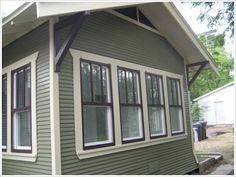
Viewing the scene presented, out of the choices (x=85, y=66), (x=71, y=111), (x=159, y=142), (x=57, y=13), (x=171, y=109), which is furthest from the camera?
(x=171, y=109)

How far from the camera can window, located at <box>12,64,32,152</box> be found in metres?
5.36

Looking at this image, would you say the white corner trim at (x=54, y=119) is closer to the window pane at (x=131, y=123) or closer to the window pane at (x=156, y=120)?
the window pane at (x=131, y=123)

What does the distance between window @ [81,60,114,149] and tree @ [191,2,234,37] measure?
3.70 meters

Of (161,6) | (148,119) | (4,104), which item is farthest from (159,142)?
(4,104)

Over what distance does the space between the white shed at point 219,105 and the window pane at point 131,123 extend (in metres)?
19.9

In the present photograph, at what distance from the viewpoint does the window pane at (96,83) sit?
216 inches

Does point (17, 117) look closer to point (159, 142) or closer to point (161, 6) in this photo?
point (159, 142)

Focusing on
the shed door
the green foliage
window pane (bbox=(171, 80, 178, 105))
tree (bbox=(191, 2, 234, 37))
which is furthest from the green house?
the shed door

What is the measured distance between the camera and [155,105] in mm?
7277

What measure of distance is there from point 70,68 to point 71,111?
74 centimetres

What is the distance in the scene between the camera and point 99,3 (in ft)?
14.4

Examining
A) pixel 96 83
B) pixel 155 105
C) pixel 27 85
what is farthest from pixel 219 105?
pixel 27 85

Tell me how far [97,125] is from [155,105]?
89.2 inches

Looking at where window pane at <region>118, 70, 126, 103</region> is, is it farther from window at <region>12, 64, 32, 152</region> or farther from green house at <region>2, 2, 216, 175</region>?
window at <region>12, 64, 32, 152</region>
